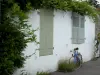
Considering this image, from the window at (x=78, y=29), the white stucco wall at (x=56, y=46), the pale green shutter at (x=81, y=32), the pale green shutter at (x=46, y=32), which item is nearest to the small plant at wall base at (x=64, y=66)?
the white stucco wall at (x=56, y=46)

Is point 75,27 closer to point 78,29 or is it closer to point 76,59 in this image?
point 78,29

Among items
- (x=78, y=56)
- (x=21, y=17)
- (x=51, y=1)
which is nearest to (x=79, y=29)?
(x=78, y=56)

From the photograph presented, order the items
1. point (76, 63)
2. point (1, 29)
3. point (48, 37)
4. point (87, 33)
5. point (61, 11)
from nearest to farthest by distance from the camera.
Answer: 1. point (1, 29)
2. point (48, 37)
3. point (61, 11)
4. point (76, 63)
5. point (87, 33)

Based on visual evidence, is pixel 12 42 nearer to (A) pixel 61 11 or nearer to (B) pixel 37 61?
(B) pixel 37 61

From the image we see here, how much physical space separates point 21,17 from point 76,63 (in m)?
5.50

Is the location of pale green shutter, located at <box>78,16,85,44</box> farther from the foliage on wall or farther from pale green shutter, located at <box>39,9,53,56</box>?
the foliage on wall

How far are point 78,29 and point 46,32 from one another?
11.1ft

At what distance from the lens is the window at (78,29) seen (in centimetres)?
1340

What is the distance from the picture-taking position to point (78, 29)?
544 inches

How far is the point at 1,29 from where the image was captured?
25.8 feet

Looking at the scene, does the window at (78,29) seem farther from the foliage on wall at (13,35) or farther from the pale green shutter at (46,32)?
the foliage on wall at (13,35)

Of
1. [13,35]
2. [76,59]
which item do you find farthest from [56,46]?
[13,35]

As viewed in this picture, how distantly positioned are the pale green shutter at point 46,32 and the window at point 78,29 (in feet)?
8.13

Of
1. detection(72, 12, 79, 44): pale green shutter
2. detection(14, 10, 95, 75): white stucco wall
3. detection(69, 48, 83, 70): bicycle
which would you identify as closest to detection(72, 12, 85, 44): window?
detection(72, 12, 79, 44): pale green shutter
